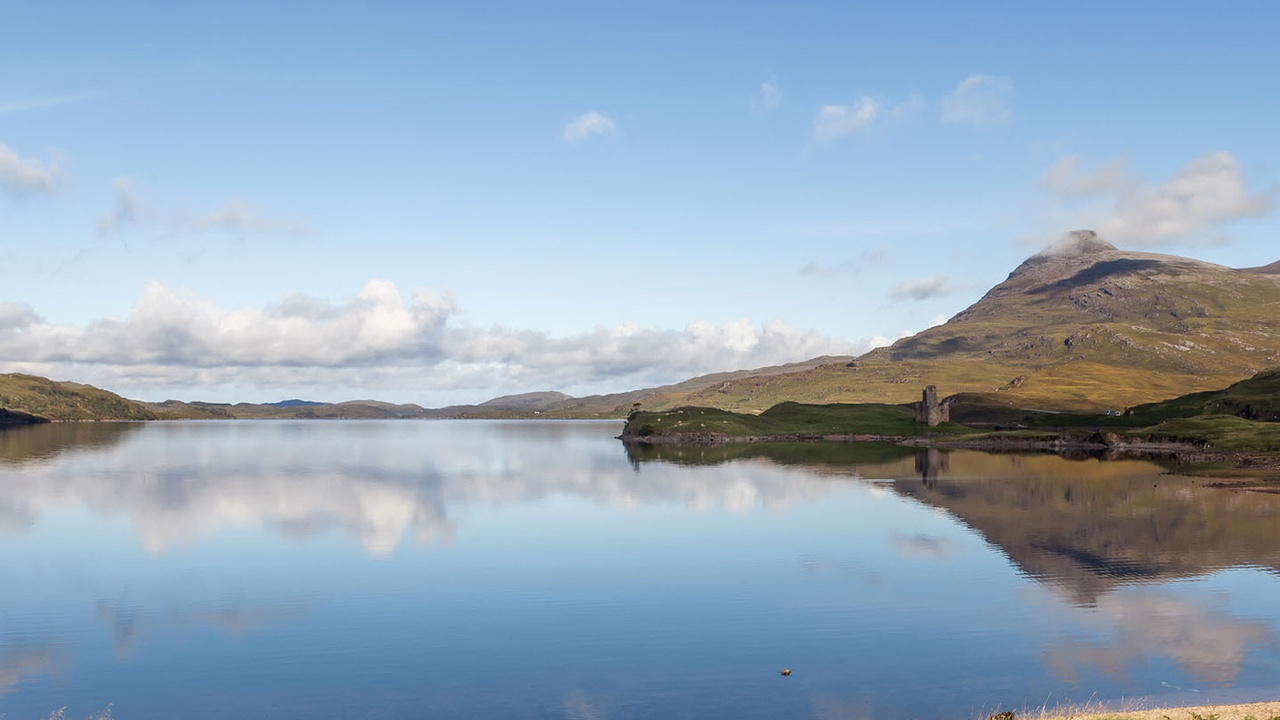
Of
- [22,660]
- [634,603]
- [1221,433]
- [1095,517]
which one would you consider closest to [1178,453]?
[1221,433]

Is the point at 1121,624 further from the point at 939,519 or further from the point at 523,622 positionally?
the point at 939,519

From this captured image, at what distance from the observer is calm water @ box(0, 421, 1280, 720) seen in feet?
103

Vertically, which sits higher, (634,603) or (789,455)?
(789,455)

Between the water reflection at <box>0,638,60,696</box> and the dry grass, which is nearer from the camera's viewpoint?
the dry grass

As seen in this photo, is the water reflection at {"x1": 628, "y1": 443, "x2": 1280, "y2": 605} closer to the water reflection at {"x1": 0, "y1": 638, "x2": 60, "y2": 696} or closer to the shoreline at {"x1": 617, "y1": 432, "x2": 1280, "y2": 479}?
the shoreline at {"x1": 617, "y1": 432, "x2": 1280, "y2": 479}

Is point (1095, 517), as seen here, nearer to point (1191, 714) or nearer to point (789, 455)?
point (1191, 714)

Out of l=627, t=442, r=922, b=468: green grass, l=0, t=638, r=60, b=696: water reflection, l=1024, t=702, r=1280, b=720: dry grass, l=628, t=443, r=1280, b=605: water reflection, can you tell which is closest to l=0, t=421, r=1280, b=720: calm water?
l=0, t=638, r=60, b=696: water reflection

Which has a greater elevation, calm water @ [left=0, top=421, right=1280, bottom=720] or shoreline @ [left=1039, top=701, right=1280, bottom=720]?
shoreline @ [left=1039, top=701, right=1280, bottom=720]

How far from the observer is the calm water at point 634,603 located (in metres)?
31.3

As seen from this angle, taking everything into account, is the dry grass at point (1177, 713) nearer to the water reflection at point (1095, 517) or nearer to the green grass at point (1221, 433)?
the water reflection at point (1095, 517)

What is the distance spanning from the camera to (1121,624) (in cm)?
4028

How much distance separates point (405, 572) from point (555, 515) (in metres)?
Answer: 30.8

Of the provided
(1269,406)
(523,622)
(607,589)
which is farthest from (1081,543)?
(1269,406)

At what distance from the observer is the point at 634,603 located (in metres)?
45.6
